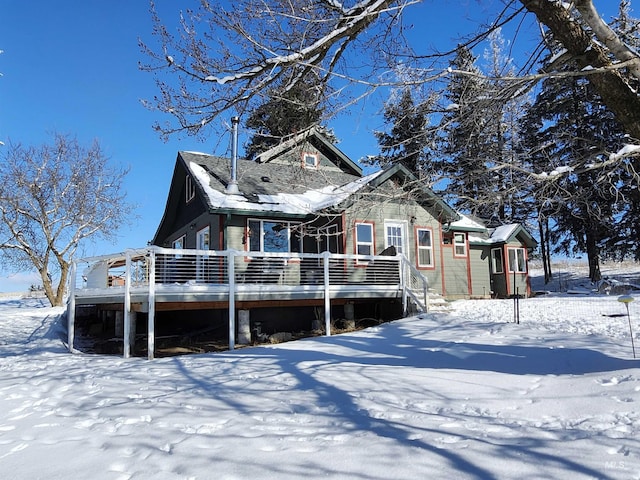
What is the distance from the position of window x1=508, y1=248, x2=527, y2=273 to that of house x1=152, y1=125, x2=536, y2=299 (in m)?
1.30

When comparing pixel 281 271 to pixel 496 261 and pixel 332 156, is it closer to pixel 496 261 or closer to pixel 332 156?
pixel 332 156

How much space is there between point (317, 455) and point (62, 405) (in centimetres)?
355

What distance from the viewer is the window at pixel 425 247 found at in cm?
1620

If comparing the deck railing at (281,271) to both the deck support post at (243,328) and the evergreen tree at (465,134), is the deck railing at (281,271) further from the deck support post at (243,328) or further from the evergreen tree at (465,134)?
the evergreen tree at (465,134)

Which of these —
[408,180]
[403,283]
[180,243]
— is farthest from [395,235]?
[180,243]

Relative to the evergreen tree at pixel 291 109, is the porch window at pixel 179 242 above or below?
below

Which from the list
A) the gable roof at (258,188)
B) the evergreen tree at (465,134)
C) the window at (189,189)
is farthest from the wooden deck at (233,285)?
the evergreen tree at (465,134)

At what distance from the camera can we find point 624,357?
618 centimetres

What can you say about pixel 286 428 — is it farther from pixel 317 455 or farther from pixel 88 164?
pixel 88 164

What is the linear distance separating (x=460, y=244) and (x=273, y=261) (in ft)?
25.7

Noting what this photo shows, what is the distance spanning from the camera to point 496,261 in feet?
70.9

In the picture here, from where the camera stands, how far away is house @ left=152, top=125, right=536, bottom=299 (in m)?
14.0

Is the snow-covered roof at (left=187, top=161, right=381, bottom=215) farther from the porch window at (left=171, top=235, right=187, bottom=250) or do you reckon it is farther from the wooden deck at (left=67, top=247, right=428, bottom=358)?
the porch window at (left=171, top=235, right=187, bottom=250)

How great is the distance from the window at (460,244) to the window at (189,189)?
32.5ft
